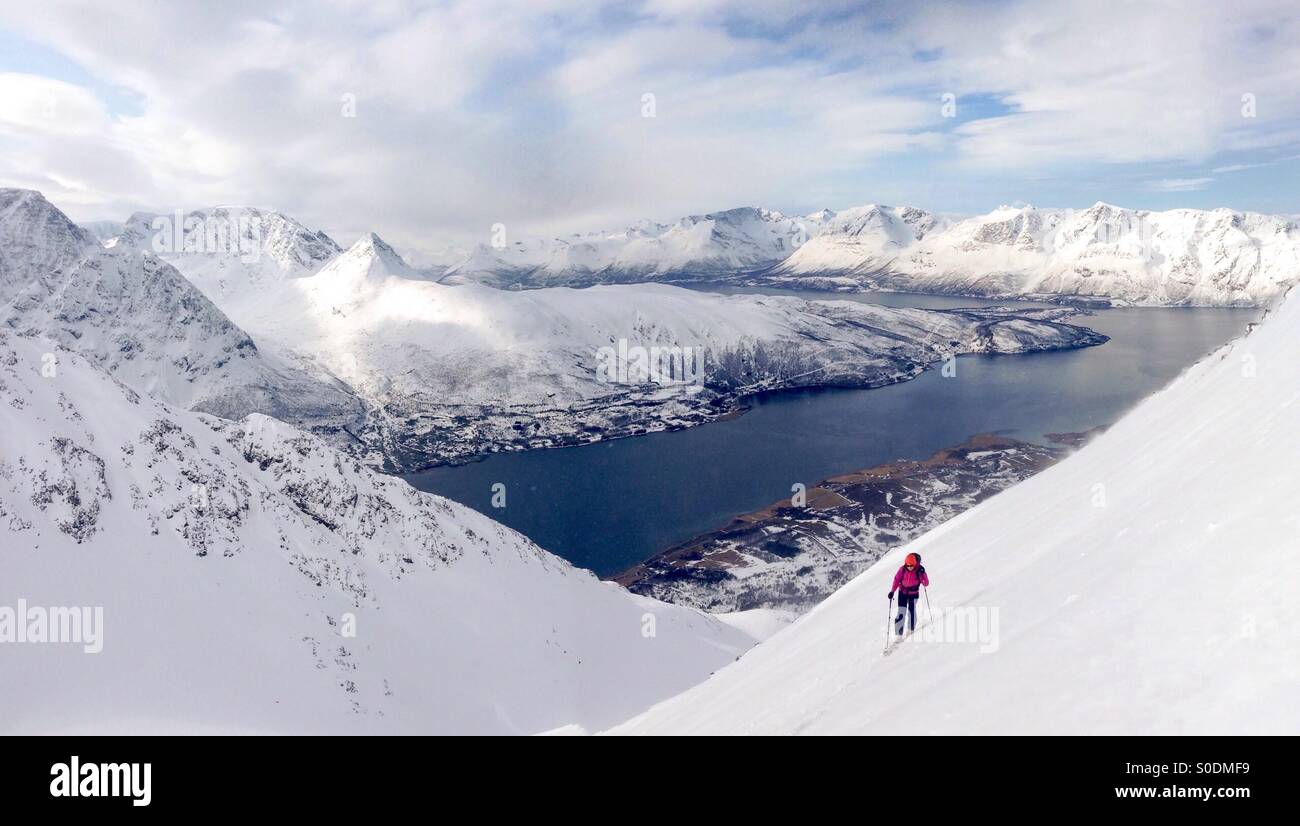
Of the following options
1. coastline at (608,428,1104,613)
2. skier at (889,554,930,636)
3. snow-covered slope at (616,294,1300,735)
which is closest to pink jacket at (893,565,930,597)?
skier at (889,554,930,636)

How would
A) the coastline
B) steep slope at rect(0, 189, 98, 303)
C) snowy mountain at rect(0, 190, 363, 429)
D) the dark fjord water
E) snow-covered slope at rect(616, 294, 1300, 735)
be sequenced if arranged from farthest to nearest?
1. steep slope at rect(0, 189, 98, 303)
2. snowy mountain at rect(0, 190, 363, 429)
3. the dark fjord water
4. the coastline
5. snow-covered slope at rect(616, 294, 1300, 735)

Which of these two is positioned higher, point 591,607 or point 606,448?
point 606,448

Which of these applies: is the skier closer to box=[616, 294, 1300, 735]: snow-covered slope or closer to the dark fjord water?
box=[616, 294, 1300, 735]: snow-covered slope

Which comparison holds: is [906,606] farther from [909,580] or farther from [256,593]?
[256,593]

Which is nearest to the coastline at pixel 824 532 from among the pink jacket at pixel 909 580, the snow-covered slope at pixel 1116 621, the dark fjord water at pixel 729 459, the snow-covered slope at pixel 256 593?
the dark fjord water at pixel 729 459

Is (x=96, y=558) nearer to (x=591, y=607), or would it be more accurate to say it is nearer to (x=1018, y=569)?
(x=591, y=607)

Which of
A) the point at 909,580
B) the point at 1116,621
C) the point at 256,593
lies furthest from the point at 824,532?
the point at 1116,621
